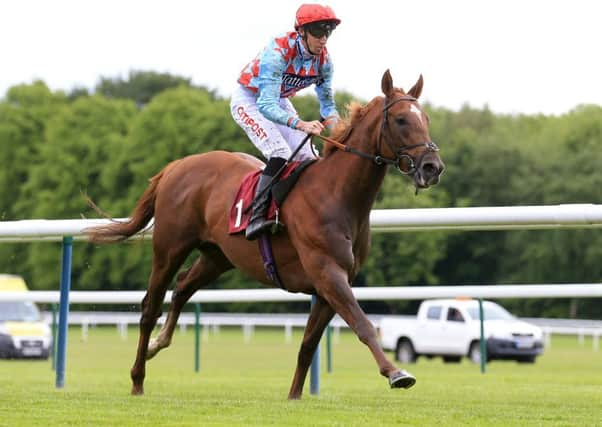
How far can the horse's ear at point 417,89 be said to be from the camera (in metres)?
7.53

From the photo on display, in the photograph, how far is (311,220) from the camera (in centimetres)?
743

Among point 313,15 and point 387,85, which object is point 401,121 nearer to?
point 387,85

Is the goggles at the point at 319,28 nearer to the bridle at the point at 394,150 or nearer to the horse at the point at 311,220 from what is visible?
the horse at the point at 311,220

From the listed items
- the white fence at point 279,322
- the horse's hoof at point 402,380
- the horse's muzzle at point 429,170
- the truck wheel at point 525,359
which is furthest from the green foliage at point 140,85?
the horse's hoof at point 402,380

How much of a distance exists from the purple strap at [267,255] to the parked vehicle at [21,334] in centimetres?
1753

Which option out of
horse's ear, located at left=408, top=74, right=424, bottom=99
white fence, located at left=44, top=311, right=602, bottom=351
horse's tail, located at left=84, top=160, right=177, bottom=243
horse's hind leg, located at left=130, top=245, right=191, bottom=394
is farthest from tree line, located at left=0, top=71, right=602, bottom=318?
horse's ear, located at left=408, top=74, right=424, bottom=99

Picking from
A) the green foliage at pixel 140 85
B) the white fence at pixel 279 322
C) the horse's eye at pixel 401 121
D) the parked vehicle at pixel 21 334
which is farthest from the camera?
the green foliage at pixel 140 85

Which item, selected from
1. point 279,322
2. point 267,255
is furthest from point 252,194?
point 279,322

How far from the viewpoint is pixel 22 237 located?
30.0 ft

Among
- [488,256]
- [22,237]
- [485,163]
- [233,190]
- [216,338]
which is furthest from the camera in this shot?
[485,163]

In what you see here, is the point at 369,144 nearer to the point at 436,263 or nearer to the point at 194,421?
the point at 194,421

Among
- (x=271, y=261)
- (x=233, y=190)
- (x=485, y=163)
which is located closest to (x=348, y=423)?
(x=271, y=261)

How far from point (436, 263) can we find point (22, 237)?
4381cm

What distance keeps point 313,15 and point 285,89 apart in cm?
68
